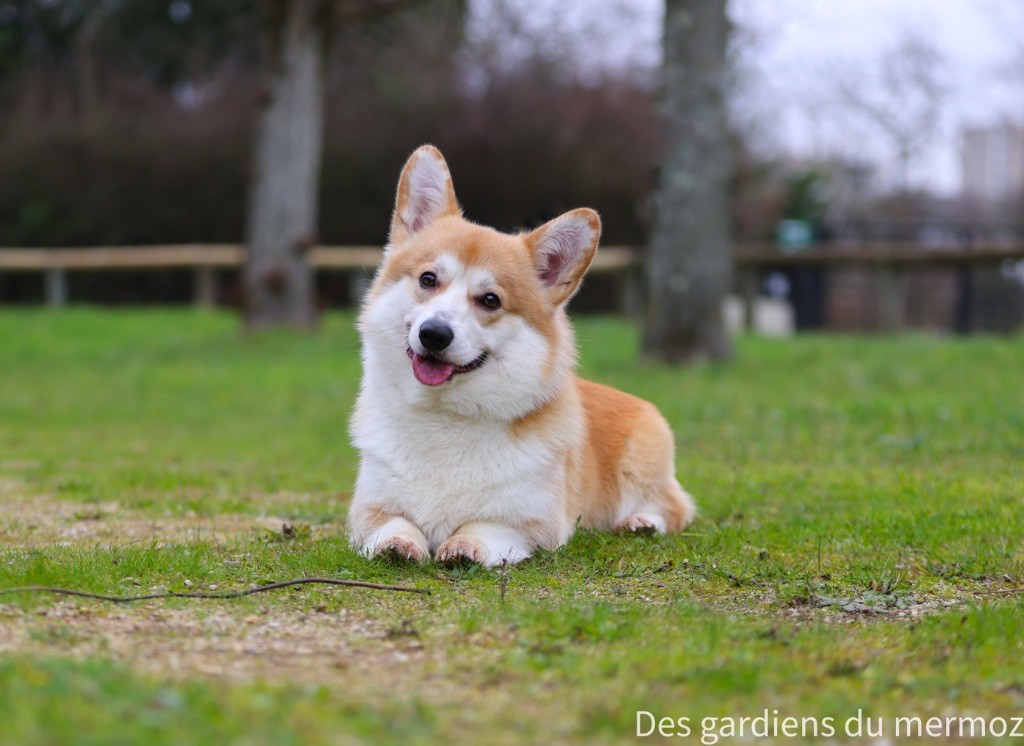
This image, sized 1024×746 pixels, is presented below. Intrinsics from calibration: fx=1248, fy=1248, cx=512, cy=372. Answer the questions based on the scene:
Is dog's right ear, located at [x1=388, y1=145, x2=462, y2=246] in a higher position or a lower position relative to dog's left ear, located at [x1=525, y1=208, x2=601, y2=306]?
higher

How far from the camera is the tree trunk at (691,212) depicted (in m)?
11.9

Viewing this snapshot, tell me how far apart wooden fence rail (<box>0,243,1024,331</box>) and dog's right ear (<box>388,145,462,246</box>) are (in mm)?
11638

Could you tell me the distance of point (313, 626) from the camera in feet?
12.7

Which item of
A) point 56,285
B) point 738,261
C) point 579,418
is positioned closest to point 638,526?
point 579,418

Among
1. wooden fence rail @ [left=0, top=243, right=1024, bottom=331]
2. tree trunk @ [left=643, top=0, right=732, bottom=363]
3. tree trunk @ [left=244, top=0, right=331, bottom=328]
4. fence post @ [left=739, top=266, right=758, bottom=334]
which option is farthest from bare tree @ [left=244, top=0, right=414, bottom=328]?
fence post @ [left=739, top=266, right=758, bottom=334]

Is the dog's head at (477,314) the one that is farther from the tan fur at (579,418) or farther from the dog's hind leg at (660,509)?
the dog's hind leg at (660,509)

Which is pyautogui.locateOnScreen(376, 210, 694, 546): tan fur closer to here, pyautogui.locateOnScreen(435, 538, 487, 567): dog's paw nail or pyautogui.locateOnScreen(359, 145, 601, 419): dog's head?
pyautogui.locateOnScreen(359, 145, 601, 419): dog's head

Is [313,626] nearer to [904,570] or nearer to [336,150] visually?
[904,570]

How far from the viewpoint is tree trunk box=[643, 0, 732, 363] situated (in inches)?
470

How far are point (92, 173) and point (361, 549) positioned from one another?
21659 millimetres

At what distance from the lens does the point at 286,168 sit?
16.3 metres

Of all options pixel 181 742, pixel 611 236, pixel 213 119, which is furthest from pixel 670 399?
pixel 213 119

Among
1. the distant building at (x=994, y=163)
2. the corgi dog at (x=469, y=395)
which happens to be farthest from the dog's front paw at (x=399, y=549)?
the distant building at (x=994, y=163)

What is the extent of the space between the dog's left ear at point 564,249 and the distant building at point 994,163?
28244 millimetres
